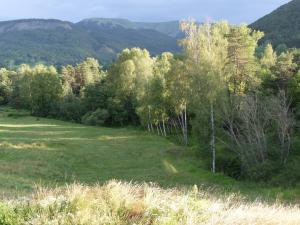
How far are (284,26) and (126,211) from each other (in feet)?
552

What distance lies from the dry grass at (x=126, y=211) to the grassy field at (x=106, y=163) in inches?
732

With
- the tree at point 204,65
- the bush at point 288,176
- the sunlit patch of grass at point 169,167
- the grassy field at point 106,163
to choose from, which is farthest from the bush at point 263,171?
the sunlit patch of grass at point 169,167

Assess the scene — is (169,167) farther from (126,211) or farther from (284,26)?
(284,26)

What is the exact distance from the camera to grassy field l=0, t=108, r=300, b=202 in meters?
34.2

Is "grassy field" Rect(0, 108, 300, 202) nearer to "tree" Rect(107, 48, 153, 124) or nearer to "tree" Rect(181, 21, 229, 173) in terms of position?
"tree" Rect(181, 21, 229, 173)

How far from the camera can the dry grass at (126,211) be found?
830cm

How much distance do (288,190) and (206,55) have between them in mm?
16246

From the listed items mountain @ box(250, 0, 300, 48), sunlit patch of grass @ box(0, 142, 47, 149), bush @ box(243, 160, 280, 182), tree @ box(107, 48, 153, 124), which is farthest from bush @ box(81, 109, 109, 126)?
mountain @ box(250, 0, 300, 48)

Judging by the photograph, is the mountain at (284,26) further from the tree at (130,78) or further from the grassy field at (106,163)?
the grassy field at (106,163)

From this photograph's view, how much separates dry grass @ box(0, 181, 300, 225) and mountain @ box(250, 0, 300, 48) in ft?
442

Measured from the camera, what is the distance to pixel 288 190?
32625 millimetres

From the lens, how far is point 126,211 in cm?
889

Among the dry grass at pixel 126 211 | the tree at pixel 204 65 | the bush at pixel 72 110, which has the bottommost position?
the bush at pixel 72 110

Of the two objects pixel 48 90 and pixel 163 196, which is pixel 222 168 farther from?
pixel 48 90
